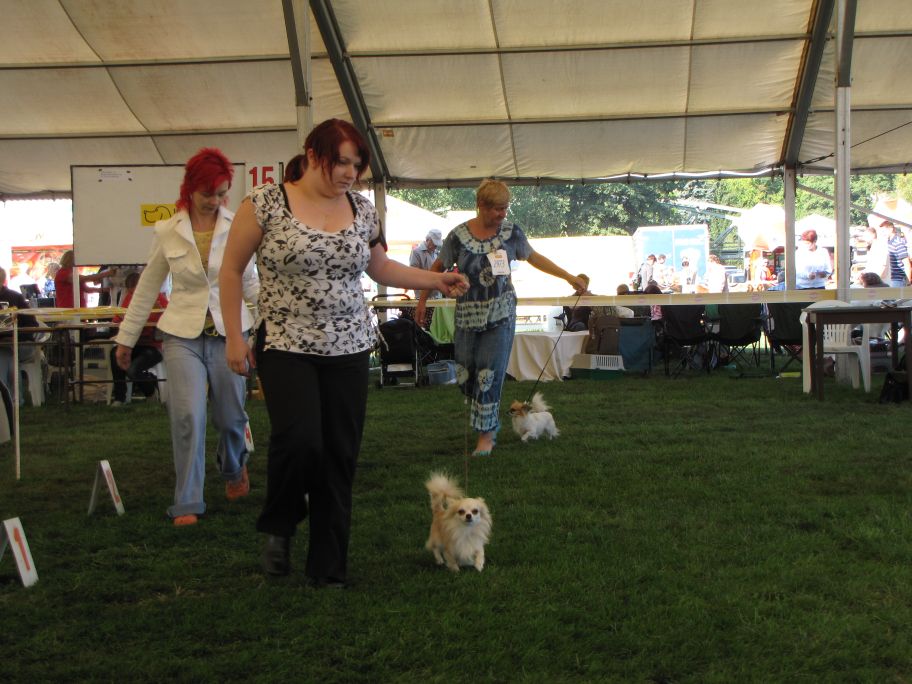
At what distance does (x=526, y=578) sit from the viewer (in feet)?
10.9

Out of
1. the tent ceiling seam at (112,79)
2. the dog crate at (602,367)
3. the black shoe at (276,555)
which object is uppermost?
the tent ceiling seam at (112,79)

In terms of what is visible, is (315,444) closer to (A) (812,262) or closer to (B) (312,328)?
(B) (312,328)

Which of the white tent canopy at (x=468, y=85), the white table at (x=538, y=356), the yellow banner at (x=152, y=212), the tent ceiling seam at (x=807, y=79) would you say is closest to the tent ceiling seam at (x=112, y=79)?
the white tent canopy at (x=468, y=85)

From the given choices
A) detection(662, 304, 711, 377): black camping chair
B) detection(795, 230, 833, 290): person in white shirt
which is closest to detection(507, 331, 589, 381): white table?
detection(662, 304, 711, 377): black camping chair

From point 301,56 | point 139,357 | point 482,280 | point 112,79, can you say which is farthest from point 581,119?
point 482,280

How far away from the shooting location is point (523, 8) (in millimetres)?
11312

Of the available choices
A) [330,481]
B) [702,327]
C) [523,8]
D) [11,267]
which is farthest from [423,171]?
[11,267]

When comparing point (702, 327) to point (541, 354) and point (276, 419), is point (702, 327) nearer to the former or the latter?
point (541, 354)

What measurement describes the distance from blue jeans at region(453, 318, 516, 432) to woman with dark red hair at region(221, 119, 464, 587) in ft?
8.89

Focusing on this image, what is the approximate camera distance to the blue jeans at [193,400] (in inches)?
170

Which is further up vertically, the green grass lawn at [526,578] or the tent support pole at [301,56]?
the tent support pole at [301,56]

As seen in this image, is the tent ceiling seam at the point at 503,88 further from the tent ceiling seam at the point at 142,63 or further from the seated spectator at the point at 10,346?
the seated spectator at the point at 10,346

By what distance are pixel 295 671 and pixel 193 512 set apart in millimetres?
2012

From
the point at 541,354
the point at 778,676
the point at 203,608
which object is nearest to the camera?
the point at 778,676
